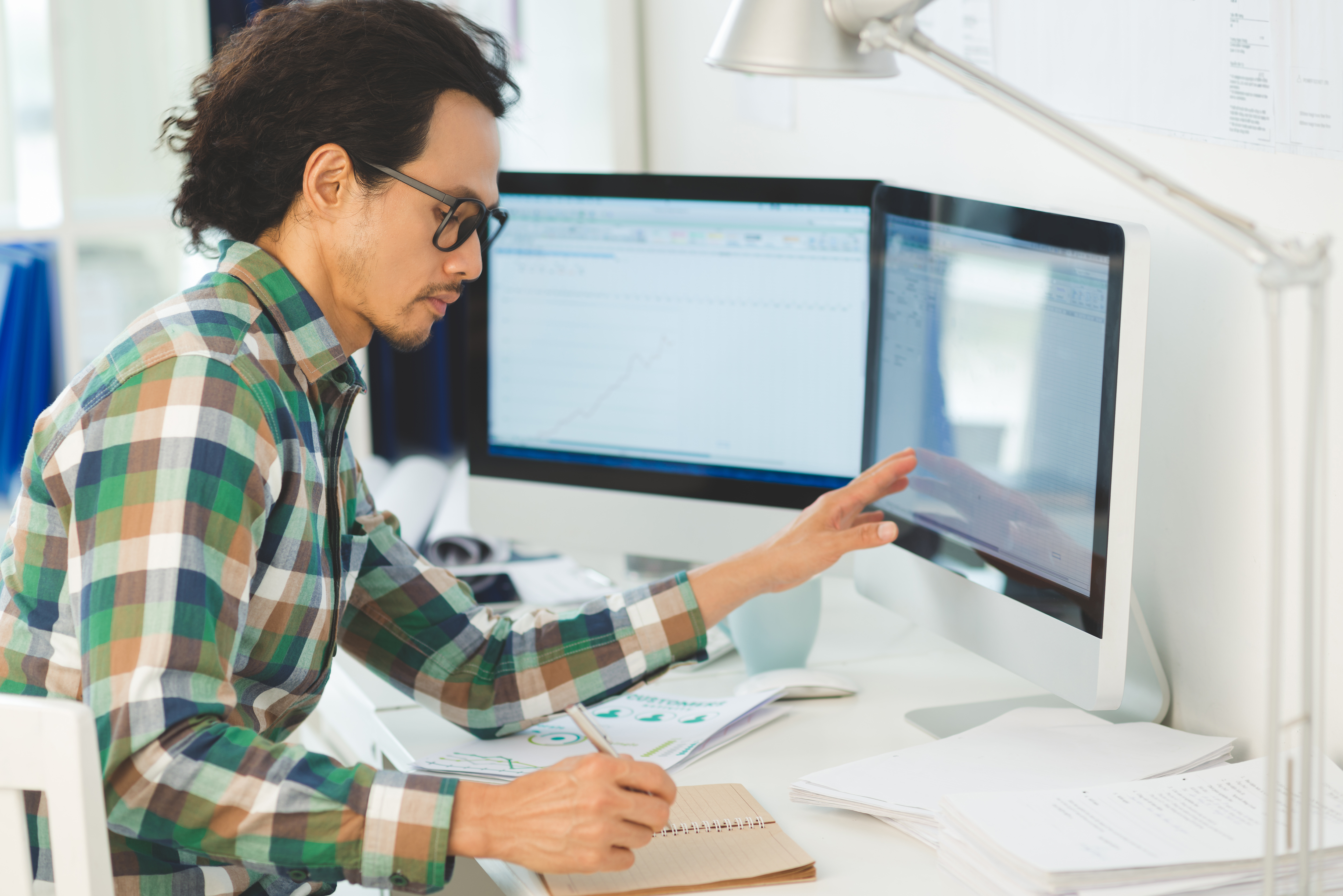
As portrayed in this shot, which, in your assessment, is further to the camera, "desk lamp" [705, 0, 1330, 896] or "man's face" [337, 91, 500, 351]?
"man's face" [337, 91, 500, 351]

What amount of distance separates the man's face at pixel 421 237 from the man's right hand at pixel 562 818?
0.42 m

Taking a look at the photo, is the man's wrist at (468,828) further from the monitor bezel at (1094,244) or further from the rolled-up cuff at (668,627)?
the monitor bezel at (1094,244)

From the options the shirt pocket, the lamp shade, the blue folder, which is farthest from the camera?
the blue folder

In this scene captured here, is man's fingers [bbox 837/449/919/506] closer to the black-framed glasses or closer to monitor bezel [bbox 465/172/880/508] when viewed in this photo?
monitor bezel [bbox 465/172/880/508]

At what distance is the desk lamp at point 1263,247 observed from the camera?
2.08ft

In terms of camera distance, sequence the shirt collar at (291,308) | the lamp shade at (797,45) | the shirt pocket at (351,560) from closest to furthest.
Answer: the lamp shade at (797,45)
the shirt collar at (291,308)
the shirt pocket at (351,560)

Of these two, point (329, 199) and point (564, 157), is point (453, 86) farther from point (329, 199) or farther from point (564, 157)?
point (564, 157)

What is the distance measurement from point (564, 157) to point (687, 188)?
3.38 ft

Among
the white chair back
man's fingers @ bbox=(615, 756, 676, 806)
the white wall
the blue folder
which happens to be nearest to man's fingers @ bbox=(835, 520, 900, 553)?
the white wall

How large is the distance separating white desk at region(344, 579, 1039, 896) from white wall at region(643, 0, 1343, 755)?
0.63ft

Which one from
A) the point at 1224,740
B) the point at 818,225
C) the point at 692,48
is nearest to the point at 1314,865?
the point at 1224,740

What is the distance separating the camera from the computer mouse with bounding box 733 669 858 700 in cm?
125

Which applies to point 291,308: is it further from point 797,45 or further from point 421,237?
point 797,45

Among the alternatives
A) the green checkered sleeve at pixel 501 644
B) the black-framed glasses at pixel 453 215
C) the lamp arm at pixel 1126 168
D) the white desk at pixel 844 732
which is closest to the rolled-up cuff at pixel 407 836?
the white desk at pixel 844 732
